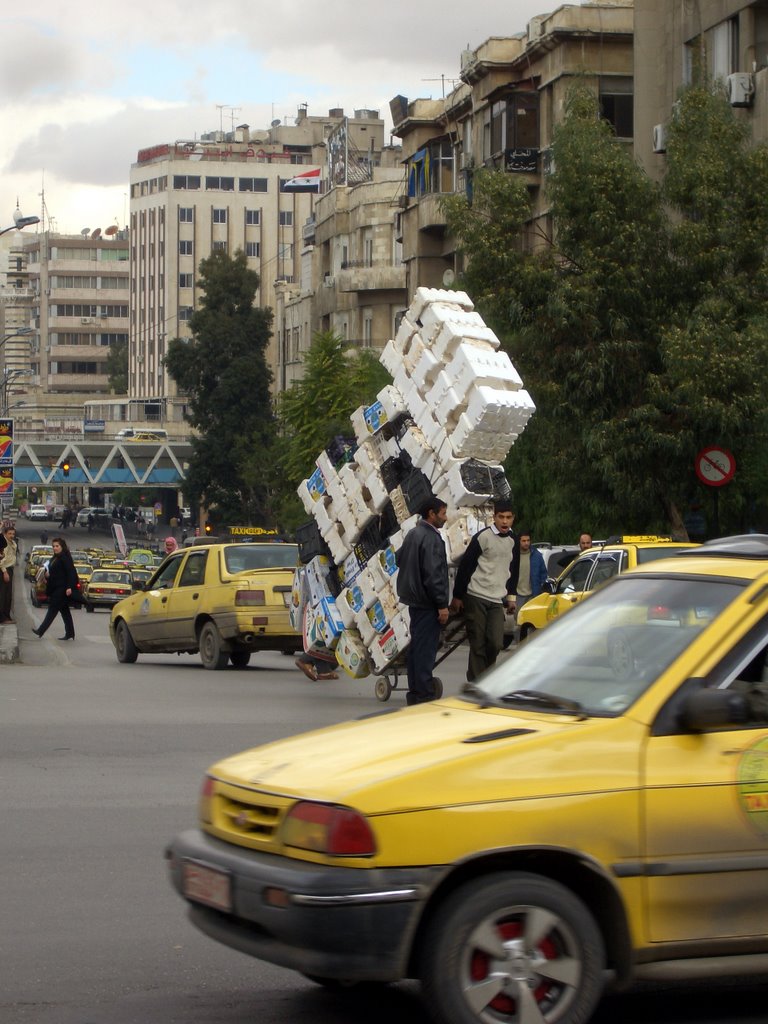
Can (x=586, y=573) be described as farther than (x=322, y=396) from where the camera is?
No

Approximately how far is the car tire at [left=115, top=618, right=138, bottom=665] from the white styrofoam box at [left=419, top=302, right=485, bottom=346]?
858 centimetres

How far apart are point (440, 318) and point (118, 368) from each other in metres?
174

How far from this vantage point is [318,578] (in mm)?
18547

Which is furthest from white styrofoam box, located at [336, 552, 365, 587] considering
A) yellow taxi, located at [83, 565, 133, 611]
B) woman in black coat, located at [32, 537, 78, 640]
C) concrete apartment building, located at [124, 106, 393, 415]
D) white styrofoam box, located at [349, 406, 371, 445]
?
concrete apartment building, located at [124, 106, 393, 415]

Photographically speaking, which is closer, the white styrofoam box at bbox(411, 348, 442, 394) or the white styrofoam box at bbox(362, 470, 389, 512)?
the white styrofoam box at bbox(411, 348, 442, 394)

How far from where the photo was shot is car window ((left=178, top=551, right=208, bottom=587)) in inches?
898

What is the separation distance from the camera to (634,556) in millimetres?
19531

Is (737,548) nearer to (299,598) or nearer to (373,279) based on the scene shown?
(299,598)

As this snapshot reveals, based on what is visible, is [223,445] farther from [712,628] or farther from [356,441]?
[712,628]

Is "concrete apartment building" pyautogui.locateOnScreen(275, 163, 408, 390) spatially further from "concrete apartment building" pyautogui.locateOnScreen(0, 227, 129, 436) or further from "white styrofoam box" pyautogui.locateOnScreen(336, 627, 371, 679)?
"concrete apartment building" pyautogui.locateOnScreen(0, 227, 129, 436)

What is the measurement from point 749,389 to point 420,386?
32.6 ft

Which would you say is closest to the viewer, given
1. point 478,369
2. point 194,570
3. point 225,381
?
point 478,369

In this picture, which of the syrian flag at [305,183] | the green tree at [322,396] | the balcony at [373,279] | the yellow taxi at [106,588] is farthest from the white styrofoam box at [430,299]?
the syrian flag at [305,183]

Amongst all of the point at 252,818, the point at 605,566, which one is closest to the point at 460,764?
the point at 252,818
